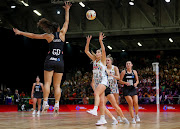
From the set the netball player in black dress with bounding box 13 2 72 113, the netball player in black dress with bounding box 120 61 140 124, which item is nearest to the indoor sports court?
the netball player in black dress with bounding box 120 61 140 124

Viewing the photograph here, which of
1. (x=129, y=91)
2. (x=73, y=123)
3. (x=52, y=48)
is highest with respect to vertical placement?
(x=52, y=48)

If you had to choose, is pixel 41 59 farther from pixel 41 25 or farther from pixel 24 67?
Answer: pixel 41 25

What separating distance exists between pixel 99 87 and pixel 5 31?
17.4m

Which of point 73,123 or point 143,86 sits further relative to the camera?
point 143,86

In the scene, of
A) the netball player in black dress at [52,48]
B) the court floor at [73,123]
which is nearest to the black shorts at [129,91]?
the court floor at [73,123]

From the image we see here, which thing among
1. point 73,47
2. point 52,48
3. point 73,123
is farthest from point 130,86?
point 73,47

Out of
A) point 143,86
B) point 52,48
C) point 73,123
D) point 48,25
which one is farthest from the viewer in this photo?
point 143,86

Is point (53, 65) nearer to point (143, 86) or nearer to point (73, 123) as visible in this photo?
point (73, 123)

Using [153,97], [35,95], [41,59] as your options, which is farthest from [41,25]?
[41,59]

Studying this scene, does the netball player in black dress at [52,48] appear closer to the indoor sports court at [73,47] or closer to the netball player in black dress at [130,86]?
the netball player in black dress at [130,86]

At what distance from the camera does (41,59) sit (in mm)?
27891

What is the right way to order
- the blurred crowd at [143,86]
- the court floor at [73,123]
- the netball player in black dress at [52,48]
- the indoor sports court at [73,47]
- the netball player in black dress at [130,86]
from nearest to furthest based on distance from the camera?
the netball player in black dress at [52,48], the court floor at [73,123], the netball player in black dress at [130,86], the indoor sports court at [73,47], the blurred crowd at [143,86]

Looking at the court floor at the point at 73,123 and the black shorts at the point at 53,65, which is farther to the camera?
the court floor at the point at 73,123

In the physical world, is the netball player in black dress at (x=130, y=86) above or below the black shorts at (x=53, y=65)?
below
